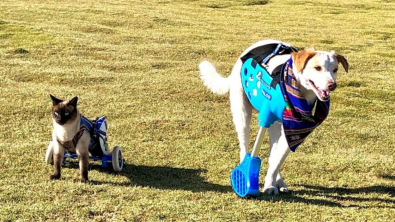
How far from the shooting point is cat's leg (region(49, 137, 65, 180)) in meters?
4.84

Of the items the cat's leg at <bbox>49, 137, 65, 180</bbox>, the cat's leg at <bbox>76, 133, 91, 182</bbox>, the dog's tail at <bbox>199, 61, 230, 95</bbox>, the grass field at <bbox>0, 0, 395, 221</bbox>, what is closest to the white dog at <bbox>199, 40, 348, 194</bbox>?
the dog's tail at <bbox>199, 61, 230, 95</bbox>

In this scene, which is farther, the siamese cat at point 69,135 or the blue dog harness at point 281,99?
the siamese cat at point 69,135

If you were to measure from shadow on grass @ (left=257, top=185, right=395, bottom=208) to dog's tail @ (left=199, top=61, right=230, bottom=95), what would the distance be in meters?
1.51

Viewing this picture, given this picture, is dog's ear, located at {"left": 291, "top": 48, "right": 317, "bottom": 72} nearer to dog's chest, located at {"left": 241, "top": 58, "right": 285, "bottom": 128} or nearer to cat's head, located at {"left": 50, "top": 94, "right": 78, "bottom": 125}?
dog's chest, located at {"left": 241, "top": 58, "right": 285, "bottom": 128}

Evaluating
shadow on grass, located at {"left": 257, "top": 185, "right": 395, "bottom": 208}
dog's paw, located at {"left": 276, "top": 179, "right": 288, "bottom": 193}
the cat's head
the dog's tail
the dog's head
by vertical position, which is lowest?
shadow on grass, located at {"left": 257, "top": 185, "right": 395, "bottom": 208}

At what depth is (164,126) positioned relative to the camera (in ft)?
22.6

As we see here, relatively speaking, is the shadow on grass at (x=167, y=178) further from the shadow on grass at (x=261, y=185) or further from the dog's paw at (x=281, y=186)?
the dog's paw at (x=281, y=186)

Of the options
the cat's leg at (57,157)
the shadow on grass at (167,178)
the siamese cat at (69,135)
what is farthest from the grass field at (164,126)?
the siamese cat at (69,135)

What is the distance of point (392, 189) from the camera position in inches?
204

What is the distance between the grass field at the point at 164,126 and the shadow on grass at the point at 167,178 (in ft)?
0.04

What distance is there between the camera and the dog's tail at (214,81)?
5700mm

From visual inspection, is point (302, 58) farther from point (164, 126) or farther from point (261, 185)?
point (164, 126)

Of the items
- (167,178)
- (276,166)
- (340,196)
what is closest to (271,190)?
(276,166)

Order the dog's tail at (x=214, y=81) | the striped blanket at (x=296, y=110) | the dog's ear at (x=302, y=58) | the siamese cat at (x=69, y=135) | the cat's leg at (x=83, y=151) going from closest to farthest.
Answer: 1. the dog's ear at (x=302, y=58)
2. the striped blanket at (x=296, y=110)
3. the siamese cat at (x=69, y=135)
4. the cat's leg at (x=83, y=151)
5. the dog's tail at (x=214, y=81)
